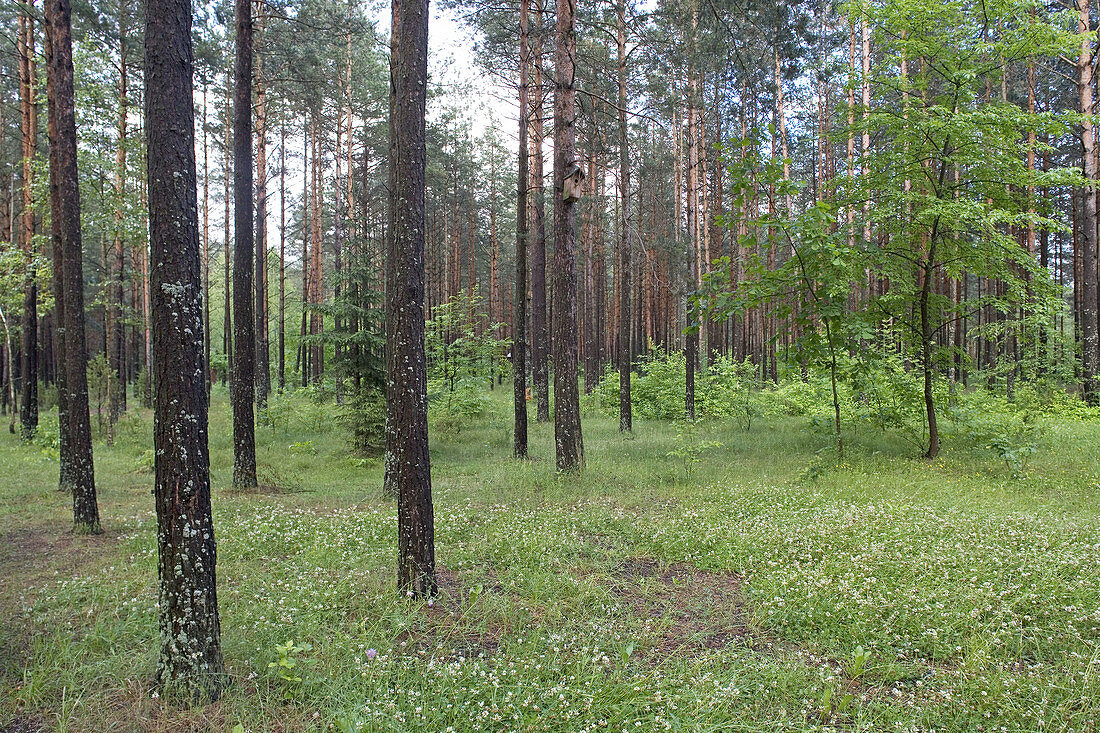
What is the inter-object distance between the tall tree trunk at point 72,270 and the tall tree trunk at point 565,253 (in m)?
6.25

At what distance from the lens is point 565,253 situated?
943 centimetres

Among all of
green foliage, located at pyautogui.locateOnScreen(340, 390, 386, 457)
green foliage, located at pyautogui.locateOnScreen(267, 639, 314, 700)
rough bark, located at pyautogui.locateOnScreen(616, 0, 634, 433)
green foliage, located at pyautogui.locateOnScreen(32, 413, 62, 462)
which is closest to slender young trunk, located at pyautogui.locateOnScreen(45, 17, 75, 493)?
green foliage, located at pyautogui.locateOnScreen(32, 413, 62, 462)

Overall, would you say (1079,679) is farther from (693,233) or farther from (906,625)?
(693,233)

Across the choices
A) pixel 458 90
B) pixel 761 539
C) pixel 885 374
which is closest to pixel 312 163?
pixel 458 90

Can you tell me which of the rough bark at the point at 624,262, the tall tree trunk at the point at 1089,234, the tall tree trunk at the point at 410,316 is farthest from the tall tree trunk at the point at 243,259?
the tall tree trunk at the point at 1089,234

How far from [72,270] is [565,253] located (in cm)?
669

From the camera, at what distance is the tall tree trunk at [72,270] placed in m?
6.68

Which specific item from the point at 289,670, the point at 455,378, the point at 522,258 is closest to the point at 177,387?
the point at 289,670

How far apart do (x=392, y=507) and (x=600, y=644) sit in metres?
4.89

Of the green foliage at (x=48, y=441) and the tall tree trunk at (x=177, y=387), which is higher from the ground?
the tall tree trunk at (x=177, y=387)

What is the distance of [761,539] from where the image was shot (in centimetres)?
573

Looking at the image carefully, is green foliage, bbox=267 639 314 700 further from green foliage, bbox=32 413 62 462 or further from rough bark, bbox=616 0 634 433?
rough bark, bbox=616 0 634 433

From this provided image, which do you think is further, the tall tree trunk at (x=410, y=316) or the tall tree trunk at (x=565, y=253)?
the tall tree trunk at (x=565, y=253)

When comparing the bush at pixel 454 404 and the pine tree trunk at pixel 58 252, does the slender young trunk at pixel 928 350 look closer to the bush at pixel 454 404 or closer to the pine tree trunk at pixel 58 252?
the bush at pixel 454 404
